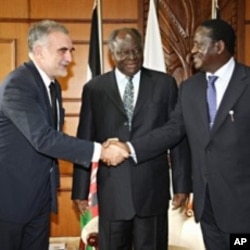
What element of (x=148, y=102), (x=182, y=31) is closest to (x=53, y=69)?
(x=148, y=102)

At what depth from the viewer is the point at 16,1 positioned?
437 cm

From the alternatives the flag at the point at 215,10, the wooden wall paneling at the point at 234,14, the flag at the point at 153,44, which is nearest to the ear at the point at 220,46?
the flag at the point at 153,44

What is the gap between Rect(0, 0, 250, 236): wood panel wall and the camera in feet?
14.3

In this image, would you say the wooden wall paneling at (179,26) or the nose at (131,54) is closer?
the nose at (131,54)

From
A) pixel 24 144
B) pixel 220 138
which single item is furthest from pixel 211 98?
pixel 24 144

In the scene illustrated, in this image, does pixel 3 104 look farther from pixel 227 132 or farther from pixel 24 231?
pixel 227 132

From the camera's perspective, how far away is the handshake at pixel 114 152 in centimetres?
228

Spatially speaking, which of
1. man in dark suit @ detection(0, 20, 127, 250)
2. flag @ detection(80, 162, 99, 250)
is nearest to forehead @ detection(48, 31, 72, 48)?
man in dark suit @ detection(0, 20, 127, 250)

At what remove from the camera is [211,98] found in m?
2.14

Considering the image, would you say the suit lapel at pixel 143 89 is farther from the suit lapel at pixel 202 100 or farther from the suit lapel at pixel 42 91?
the suit lapel at pixel 42 91

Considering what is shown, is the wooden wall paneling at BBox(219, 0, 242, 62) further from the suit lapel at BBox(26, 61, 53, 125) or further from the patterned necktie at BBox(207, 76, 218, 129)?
the suit lapel at BBox(26, 61, 53, 125)

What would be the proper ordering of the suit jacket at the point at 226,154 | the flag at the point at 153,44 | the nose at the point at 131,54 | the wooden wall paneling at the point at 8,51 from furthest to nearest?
1. the wooden wall paneling at the point at 8,51
2. the flag at the point at 153,44
3. the nose at the point at 131,54
4. the suit jacket at the point at 226,154

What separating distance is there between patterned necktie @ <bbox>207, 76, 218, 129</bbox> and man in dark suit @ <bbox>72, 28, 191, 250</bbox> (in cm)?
32

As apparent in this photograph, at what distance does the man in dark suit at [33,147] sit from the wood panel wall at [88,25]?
6.91ft
